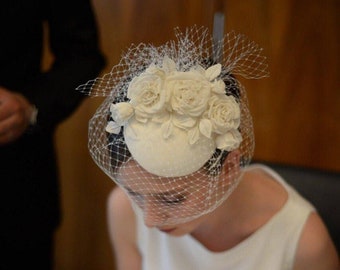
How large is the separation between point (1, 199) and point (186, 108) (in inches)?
26.2

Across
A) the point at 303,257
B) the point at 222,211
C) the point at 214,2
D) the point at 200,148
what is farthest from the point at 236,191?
the point at 214,2

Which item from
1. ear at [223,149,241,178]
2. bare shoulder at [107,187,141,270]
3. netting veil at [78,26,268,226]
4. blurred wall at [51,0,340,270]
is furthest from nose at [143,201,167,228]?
blurred wall at [51,0,340,270]

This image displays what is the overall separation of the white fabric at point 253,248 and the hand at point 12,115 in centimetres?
31

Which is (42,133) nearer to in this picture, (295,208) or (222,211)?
(222,211)

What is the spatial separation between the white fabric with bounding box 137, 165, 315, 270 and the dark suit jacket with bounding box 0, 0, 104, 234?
284 millimetres

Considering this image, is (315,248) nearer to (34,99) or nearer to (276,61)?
(34,99)

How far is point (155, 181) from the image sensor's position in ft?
2.85

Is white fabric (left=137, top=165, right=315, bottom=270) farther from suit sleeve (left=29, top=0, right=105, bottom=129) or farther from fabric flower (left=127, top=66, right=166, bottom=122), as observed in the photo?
fabric flower (left=127, top=66, right=166, bottom=122)

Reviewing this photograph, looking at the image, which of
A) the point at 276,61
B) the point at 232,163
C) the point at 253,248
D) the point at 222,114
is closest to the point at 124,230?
the point at 253,248

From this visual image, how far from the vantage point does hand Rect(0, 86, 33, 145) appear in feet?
3.54

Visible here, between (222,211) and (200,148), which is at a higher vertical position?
(200,148)

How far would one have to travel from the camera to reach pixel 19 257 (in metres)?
1.38

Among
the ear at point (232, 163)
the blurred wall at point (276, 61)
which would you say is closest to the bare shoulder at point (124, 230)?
the ear at point (232, 163)

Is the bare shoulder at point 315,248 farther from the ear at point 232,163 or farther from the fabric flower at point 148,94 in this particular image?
the fabric flower at point 148,94
